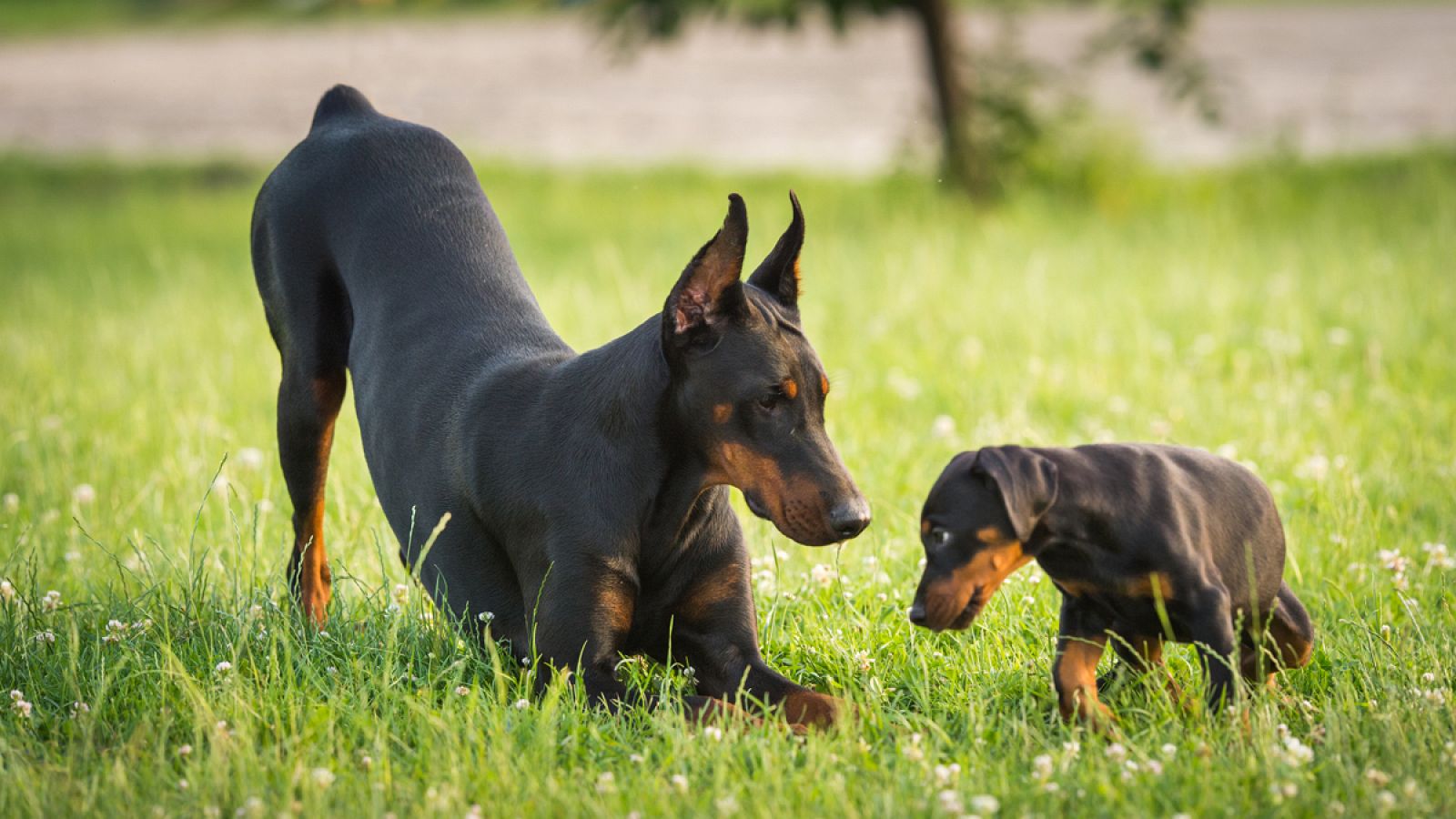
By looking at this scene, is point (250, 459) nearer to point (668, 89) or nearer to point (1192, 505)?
point (1192, 505)

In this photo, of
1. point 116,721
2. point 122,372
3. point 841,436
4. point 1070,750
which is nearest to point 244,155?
point 122,372

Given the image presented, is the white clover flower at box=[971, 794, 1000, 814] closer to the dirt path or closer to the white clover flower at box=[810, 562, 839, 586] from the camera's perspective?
the white clover flower at box=[810, 562, 839, 586]

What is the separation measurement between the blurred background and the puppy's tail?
4449 mm

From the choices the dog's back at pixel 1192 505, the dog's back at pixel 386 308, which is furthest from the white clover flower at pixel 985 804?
the dog's back at pixel 386 308

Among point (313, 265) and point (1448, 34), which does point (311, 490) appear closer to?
point (313, 265)

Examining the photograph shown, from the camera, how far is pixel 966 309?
782 cm

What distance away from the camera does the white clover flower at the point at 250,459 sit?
18.4 feet

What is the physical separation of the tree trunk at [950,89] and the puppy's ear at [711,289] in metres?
8.04

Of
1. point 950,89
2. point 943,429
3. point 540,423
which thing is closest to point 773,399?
point 540,423

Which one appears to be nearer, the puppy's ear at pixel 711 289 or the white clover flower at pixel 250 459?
the puppy's ear at pixel 711 289

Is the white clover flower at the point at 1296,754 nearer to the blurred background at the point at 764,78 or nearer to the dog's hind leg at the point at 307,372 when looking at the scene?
the dog's hind leg at the point at 307,372

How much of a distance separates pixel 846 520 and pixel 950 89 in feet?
27.8

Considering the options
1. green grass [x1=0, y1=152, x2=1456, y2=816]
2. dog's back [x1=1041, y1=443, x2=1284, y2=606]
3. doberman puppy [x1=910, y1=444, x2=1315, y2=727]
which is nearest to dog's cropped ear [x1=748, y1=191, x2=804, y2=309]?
doberman puppy [x1=910, y1=444, x2=1315, y2=727]

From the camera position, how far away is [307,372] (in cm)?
432
